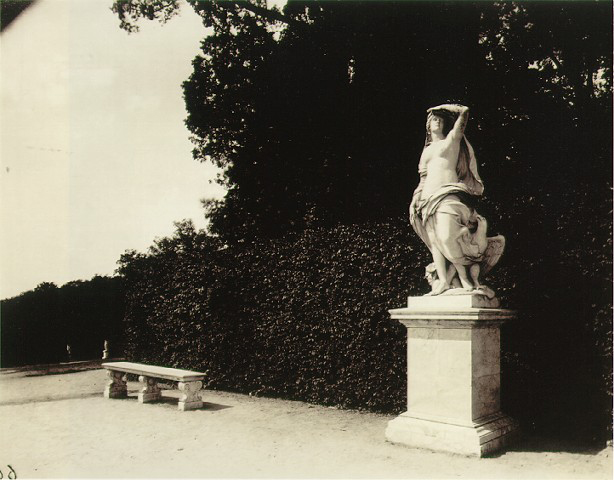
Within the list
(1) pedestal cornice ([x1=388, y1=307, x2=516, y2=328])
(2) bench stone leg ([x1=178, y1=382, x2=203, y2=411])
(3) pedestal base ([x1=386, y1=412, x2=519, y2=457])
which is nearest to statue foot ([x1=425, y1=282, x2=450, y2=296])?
(1) pedestal cornice ([x1=388, y1=307, x2=516, y2=328])

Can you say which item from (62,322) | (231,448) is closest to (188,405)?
(231,448)

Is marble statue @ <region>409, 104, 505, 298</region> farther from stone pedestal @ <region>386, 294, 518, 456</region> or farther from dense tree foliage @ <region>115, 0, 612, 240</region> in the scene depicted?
dense tree foliage @ <region>115, 0, 612, 240</region>

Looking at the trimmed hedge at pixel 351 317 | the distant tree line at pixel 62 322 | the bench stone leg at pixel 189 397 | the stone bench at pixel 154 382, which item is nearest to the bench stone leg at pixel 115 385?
the stone bench at pixel 154 382

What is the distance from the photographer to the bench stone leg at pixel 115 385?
9.72m

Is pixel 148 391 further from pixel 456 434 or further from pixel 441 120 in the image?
pixel 441 120

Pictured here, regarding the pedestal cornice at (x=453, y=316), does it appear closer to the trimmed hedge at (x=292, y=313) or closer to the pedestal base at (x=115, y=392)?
the trimmed hedge at (x=292, y=313)

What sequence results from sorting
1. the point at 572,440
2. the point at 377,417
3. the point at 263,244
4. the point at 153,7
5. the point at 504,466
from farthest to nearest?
the point at 153,7
the point at 263,244
the point at 377,417
the point at 572,440
the point at 504,466

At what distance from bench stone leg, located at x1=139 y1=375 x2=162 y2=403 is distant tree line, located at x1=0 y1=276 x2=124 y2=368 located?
727 cm

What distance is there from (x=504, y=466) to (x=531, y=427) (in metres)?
1.47

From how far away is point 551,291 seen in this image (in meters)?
6.33

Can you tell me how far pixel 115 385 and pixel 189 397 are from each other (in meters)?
2.10

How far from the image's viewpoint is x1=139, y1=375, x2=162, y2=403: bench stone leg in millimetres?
9133

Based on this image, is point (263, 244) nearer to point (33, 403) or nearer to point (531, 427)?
point (33, 403)

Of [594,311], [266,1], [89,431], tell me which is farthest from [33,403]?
[266,1]
